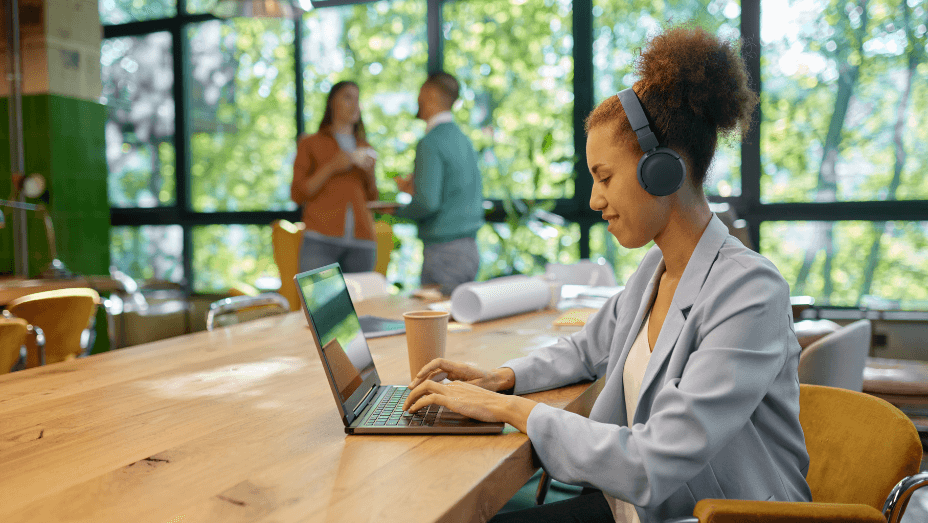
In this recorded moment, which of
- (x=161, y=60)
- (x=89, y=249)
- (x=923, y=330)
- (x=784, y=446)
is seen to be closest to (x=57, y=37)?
(x=161, y=60)

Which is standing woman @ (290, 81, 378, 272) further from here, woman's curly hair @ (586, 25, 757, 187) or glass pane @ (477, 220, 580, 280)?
woman's curly hair @ (586, 25, 757, 187)

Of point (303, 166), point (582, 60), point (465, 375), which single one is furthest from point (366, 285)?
point (582, 60)

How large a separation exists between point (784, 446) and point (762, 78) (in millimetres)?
3871

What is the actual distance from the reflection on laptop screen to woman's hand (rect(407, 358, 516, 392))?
0.11 metres

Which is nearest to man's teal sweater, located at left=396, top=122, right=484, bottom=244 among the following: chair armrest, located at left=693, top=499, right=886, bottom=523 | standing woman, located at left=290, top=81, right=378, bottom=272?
standing woman, located at left=290, top=81, right=378, bottom=272

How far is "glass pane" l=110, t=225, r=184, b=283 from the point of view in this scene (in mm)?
5969

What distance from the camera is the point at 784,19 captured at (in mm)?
4234

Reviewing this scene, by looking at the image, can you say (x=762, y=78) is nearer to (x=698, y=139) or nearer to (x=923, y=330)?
(x=923, y=330)

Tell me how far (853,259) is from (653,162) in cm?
→ 387

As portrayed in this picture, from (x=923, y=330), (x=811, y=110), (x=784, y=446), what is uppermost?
(x=811, y=110)

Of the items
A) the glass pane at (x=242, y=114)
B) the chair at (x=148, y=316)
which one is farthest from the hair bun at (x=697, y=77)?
the glass pane at (x=242, y=114)

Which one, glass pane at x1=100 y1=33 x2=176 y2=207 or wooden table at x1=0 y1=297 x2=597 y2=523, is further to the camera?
glass pane at x1=100 y1=33 x2=176 y2=207

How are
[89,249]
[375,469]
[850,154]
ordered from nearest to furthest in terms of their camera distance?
[375,469], [850,154], [89,249]

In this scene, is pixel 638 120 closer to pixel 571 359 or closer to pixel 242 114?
pixel 571 359
